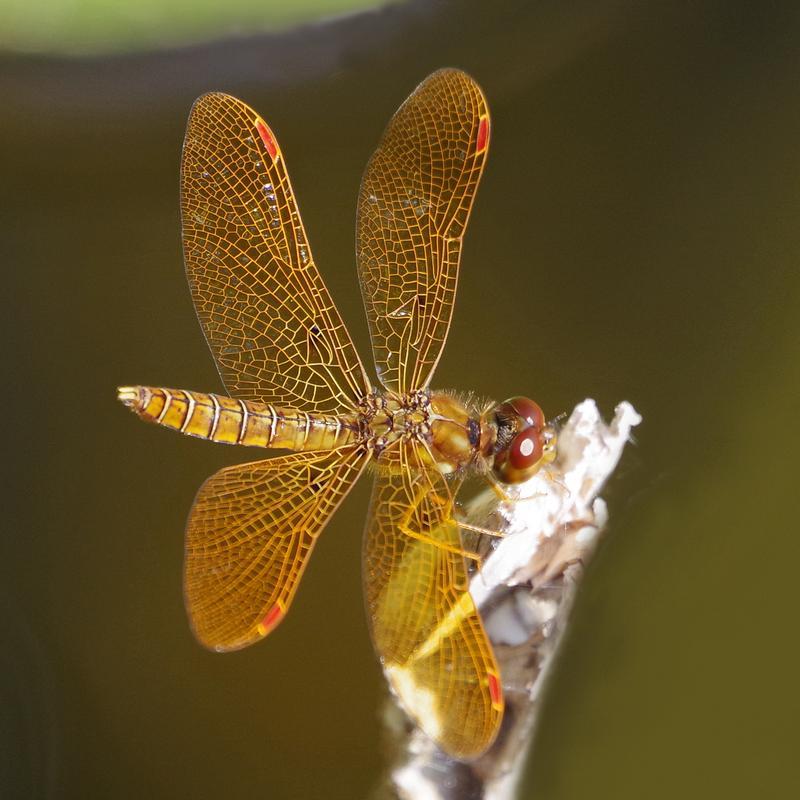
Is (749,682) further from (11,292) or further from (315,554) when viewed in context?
(11,292)

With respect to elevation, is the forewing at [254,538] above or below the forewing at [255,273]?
below

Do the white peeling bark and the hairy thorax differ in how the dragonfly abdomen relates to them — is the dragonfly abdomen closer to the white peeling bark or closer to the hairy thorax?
the hairy thorax

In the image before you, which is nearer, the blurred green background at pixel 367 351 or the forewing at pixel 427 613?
the forewing at pixel 427 613

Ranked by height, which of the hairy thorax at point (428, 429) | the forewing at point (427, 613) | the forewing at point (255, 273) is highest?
the forewing at point (255, 273)

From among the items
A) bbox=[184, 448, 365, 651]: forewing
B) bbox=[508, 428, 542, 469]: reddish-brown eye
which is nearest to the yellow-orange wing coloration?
bbox=[184, 448, 365, 651]: forewing

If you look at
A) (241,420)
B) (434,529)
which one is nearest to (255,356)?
(241,420)

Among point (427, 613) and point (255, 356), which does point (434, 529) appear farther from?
point (255, 356)

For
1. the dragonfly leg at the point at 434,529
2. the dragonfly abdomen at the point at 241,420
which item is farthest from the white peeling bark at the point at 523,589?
the dragonfly abdomen at the point at 241,420

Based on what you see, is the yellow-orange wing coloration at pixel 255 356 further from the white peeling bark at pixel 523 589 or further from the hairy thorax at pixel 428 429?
the white peeling bark at pixel 523 589
